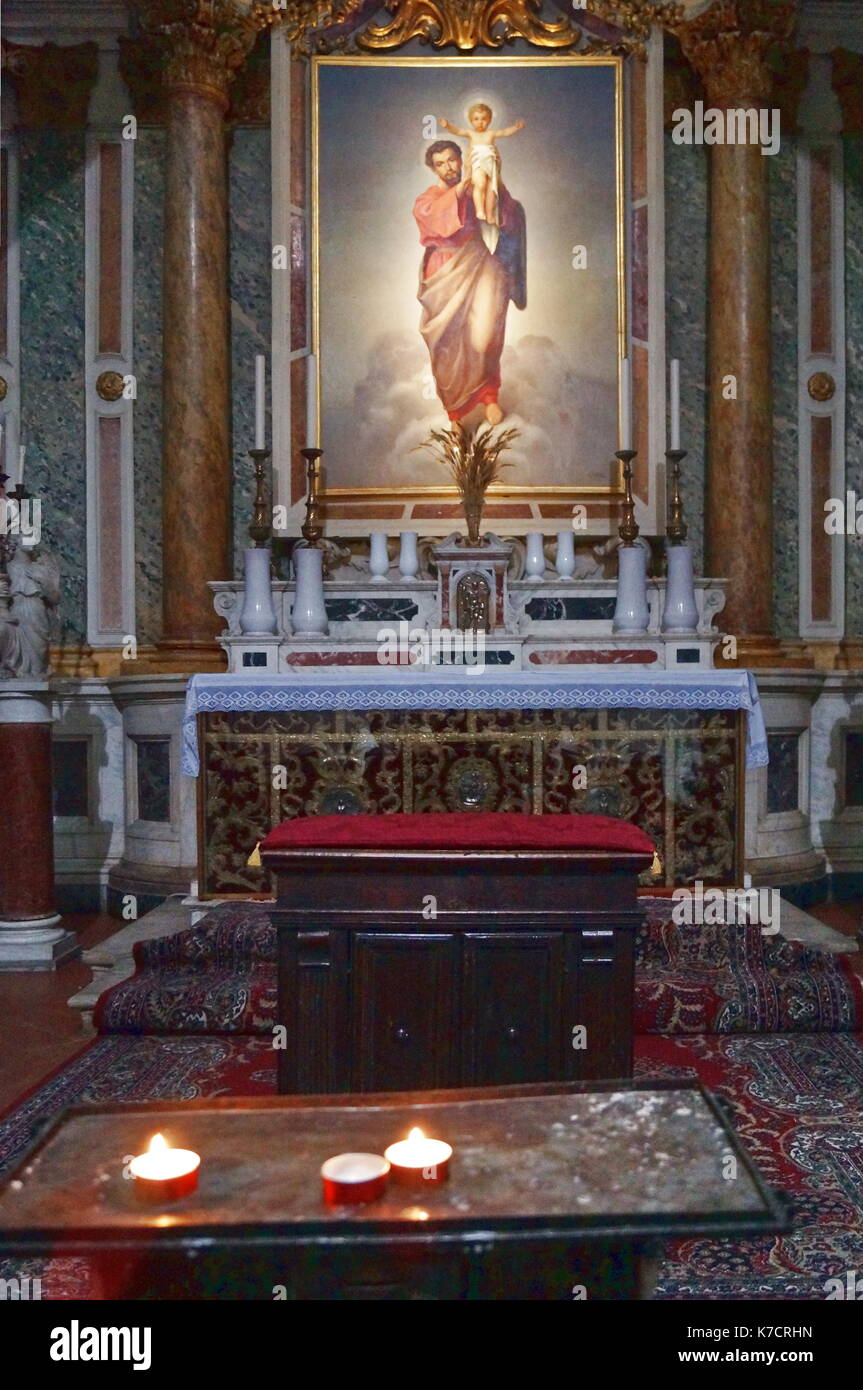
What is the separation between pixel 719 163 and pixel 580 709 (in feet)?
12.5

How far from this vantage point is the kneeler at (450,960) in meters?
3.84

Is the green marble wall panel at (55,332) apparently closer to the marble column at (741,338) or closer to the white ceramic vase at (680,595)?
the white ceramic vase at (680,595)

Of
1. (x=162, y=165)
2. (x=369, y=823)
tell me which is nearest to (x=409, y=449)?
(x=162, y=165)

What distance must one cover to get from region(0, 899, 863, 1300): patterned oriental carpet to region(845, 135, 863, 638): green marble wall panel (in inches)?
133

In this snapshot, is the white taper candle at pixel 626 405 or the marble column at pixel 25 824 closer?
the marble column at pixel 25 824

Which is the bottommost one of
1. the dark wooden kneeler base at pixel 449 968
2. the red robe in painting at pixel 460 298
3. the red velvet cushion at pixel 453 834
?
the dark wooden kneeler base at pixel 449 968

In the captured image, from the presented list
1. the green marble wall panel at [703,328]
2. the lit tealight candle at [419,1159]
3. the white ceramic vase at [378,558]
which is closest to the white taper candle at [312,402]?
the white ceramic vase at [378,558]

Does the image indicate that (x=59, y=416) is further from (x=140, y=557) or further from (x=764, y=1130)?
(x=764, y=1130)

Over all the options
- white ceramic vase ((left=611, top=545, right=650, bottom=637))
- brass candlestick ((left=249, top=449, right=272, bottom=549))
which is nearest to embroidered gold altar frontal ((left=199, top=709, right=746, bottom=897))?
white ceramic vase ((left=611, top=545, right=650, bottom=637))

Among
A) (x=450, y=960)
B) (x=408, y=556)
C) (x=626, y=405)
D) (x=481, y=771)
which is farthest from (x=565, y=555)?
(x=450, y=960)

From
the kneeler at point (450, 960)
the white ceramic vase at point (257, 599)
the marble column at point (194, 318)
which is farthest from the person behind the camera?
the marble column at point (194, 318)

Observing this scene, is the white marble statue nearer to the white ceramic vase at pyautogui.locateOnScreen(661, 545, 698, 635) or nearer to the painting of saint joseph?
the painting of saint joseph

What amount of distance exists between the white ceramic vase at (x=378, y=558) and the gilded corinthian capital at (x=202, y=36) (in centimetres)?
291

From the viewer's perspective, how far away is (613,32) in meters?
7.98
